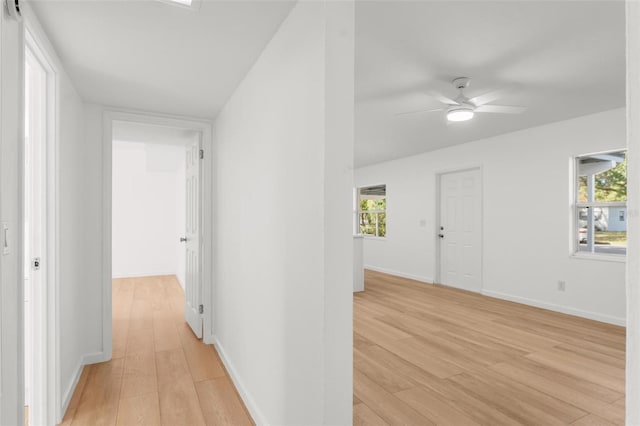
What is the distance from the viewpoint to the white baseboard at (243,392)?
6.65ft

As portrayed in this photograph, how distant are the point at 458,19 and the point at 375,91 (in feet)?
4.06

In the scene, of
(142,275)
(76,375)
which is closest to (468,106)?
(76,375)

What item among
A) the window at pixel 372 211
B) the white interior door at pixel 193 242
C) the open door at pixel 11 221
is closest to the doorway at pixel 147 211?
the white interior door at pixel 193 242

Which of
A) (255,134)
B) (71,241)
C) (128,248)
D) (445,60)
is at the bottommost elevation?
(128,248)

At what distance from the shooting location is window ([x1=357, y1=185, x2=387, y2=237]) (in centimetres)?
760

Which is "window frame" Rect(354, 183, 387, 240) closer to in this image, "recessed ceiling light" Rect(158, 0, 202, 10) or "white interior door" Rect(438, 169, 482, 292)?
"white interior door" Rect(438, 169, 482, 292)

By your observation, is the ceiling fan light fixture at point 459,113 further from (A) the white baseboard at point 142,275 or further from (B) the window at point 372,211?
(A) the white baseboard at point 142,275

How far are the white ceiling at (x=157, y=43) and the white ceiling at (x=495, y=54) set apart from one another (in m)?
0.70

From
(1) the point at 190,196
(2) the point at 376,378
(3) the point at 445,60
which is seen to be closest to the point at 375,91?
(3) the point at 445,60

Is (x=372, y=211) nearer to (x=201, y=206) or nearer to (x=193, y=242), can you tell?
(x=193, y=242)

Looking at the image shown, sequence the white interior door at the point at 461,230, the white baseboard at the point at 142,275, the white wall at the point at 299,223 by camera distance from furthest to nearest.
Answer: the white baseboard at the point at 142,275 < the white interior door at the point at 461,230 < the white wall at the point at 299,223

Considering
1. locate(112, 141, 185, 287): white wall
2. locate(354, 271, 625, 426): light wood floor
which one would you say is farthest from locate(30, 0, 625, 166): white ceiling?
locate(112, 141, 185, 287): white wall

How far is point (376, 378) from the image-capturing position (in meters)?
2.56

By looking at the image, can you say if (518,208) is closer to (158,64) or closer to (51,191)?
(158,64)
